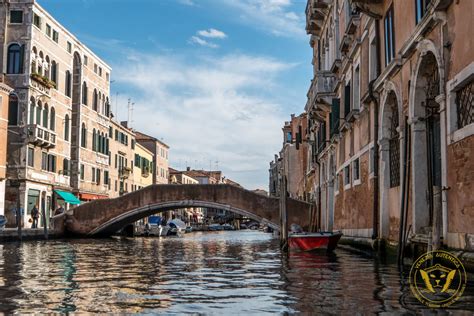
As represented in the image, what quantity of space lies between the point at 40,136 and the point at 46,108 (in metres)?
2.00

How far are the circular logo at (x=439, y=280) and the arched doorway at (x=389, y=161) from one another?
3449 millimetres

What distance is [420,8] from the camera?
A: 987 cm

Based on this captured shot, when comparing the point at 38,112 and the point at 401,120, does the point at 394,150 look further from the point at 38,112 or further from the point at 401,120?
the point at 38,112

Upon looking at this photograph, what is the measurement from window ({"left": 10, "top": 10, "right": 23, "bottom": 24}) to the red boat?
18.9 metres

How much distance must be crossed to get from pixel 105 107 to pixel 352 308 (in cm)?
3475

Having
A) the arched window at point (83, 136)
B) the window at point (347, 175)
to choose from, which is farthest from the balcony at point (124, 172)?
the window at point (347, 175)

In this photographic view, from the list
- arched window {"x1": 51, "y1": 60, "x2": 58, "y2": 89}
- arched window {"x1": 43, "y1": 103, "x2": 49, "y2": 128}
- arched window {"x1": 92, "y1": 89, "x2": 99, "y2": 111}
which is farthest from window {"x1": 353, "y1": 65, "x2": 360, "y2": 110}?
arched window {"x1": 92, "y1": 89, "x2": 99, "y2": 111}

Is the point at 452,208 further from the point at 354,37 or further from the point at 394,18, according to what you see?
the point at 354,37

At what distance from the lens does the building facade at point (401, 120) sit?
773cm

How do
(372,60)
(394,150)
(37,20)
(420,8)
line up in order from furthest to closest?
1. (37,20)
2. (372,60)
3. (394,150)
4. (420,8)

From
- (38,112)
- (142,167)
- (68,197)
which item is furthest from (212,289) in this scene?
(142,167)

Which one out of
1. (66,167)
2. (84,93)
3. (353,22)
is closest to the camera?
(353,22)

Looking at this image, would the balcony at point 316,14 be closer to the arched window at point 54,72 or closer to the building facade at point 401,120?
the building facade at point 401,120

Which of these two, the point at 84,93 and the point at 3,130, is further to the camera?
the point at 84,93
